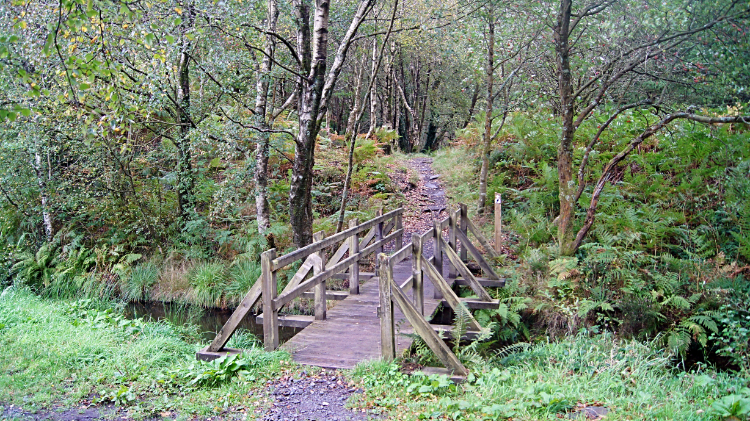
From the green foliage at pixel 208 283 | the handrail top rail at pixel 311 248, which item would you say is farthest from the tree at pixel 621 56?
the green foliage at pixel 208 283

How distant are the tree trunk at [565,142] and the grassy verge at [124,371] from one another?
6210 millimetres

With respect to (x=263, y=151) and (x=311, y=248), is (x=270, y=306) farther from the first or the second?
(x=263, y=151)

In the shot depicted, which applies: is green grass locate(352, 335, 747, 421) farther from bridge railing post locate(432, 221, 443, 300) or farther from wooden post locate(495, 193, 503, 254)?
wooden post locate(495, 193, 503, 254)

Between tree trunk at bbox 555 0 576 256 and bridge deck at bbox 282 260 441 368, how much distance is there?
3.12 meters

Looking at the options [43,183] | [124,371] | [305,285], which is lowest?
[124,371]

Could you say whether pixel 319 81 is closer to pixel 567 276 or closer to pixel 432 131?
pixel 567 276

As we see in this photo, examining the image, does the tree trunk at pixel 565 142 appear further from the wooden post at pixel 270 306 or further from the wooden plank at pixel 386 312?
the wooden post at pixel 270 306

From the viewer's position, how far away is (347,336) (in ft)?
23.2

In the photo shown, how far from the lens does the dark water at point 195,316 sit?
10.3m

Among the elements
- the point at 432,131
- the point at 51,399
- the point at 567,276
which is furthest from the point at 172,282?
the point at 432,131

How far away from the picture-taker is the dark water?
10.3 metres

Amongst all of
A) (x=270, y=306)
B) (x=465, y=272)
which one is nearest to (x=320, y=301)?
(x=270, y=306)

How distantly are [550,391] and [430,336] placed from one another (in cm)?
130

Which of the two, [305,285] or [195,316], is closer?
[305,285]
